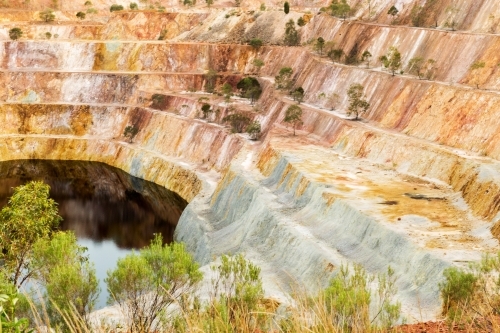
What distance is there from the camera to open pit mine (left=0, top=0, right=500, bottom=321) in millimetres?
43156

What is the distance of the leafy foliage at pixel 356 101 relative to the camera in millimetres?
71750

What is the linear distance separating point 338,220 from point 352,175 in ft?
32.7

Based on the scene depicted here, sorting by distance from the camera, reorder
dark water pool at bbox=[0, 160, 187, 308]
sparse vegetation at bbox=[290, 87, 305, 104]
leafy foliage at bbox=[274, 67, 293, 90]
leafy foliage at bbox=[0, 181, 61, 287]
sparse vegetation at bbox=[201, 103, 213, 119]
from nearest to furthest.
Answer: leafy foliage at bbox=[0, 181, 61, 287] → dark water pool at bbox=[0, 160, 187, 308] → sparse vegetation at bbox=[290, 87, 305, 104] → sparse vegetation at bbox=[201, 103, 213, 119] → leafy foliage at bbox=[274, 67, 293, 90]

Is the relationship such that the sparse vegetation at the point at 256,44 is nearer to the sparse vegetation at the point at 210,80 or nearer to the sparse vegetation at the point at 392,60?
the sparse vegetation at the point at 210,80

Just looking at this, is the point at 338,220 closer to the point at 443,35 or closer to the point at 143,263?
the point at 143,263

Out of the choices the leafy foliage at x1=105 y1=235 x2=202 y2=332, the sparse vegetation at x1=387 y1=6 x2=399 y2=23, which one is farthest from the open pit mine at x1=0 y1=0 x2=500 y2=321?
the leafy foliage at x1=105 y1=235 x2=202 y2=332

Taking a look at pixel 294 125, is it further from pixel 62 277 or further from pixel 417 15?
pixel 62 277

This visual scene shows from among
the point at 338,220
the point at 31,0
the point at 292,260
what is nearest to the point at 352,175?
the point at 338,220

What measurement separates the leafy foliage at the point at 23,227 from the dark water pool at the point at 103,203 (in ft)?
42.1

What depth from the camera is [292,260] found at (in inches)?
1750

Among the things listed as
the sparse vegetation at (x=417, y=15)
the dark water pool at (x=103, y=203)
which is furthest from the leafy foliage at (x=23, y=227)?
the sparse vegetation at (x=417, y=15)

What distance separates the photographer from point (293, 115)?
74.4 meters

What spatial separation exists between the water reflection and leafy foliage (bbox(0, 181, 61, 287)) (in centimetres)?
2755

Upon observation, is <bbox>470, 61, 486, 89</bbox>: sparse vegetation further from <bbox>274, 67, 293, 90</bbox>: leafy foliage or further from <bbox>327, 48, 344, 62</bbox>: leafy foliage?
<bbox>274, 67, 293, 90</bbox>: leafy foliage
